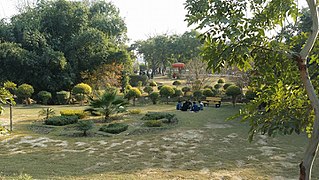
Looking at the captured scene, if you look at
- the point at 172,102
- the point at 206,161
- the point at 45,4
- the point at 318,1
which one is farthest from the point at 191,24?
the point at 45,4

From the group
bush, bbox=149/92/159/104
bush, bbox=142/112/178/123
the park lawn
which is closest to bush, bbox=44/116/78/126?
the park lawn

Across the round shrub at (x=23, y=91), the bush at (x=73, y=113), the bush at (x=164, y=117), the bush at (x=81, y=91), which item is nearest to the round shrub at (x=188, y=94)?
the bush at (x=81, y=91)

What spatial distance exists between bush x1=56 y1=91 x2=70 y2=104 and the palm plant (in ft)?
25.2

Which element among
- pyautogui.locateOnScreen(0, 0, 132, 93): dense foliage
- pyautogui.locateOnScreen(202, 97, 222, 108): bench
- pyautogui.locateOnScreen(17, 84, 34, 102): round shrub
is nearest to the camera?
pyautogui.locateOnScreen(202, 97, 222, 108): bench

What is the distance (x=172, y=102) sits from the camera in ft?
64.6

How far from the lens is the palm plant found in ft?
37.3

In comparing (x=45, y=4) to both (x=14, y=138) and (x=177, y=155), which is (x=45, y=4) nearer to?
(x=14, y=138)

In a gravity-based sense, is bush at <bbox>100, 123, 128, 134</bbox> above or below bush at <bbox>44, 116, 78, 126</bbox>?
below

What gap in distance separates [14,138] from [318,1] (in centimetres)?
900

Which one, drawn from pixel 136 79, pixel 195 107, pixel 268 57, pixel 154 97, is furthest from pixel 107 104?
pixel 136 79

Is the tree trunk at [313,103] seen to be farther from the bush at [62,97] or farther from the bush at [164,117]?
the bush at [62,97]

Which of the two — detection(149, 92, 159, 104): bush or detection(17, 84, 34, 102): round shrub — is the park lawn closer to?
detection(17, 84, 34, 102): round shrub

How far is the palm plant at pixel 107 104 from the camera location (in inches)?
448

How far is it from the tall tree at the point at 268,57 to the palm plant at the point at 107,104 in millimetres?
9037
